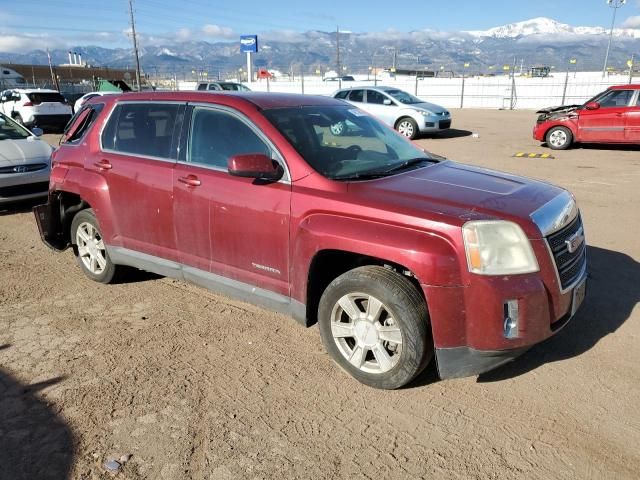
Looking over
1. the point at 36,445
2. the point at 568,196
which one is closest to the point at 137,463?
the point at 36,445

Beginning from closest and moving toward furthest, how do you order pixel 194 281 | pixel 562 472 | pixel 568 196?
pixel 562 472
pixel 568 196
pixel 194 281

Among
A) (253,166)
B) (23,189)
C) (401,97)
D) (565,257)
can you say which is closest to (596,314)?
(565,257)

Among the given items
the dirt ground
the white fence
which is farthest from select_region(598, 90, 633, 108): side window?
the white fence

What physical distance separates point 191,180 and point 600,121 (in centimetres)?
1259

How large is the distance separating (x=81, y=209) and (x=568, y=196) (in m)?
4.36

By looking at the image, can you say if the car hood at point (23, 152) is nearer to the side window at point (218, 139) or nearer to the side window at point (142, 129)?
the side window at point (142, 129)

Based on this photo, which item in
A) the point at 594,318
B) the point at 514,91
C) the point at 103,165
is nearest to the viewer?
the point at 594,318

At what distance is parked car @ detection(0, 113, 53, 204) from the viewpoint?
786cm

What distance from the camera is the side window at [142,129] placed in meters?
4.26

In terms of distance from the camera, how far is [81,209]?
17.0 ft

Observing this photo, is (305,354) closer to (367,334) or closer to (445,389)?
(367,334)

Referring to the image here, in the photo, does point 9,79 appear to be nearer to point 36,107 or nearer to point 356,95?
point 36,107

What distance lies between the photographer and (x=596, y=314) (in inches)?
164

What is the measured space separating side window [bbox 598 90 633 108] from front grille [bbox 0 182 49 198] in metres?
12.8
